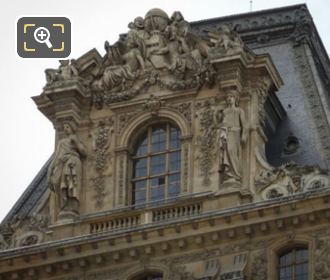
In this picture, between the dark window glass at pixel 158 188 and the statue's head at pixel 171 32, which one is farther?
the statue's head at pixel 171 32

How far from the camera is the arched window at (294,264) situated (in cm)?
5522

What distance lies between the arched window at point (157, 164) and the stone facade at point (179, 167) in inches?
2.6

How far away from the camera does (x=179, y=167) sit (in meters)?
58.7

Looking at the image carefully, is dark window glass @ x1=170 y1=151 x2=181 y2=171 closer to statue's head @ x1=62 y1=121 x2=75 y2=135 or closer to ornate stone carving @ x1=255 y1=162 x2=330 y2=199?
ornate stone carving @ x1=255 y1=162 x2=330 y2=199

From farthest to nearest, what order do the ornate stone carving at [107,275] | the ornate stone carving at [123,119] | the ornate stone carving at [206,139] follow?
1. the ornate stone carving at [123,119]
2. the ornate stone carving at [206,139]
3. the ornate stone carving at [107,275]

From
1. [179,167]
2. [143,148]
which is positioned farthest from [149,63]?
[179,167]

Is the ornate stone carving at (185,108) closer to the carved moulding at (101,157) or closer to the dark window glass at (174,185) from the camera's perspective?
the dark window glass at (174,185)

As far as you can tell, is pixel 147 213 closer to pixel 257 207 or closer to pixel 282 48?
pixel 257 207

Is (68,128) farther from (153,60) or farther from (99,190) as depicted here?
(153,60)

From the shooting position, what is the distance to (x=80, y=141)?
59969 mm

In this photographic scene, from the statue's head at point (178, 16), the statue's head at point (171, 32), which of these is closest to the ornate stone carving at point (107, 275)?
the statue's head at point (171, 32)

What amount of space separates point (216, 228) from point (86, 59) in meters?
7.60

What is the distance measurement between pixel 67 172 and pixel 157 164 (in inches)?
102

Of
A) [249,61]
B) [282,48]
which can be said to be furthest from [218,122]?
[282,48]
